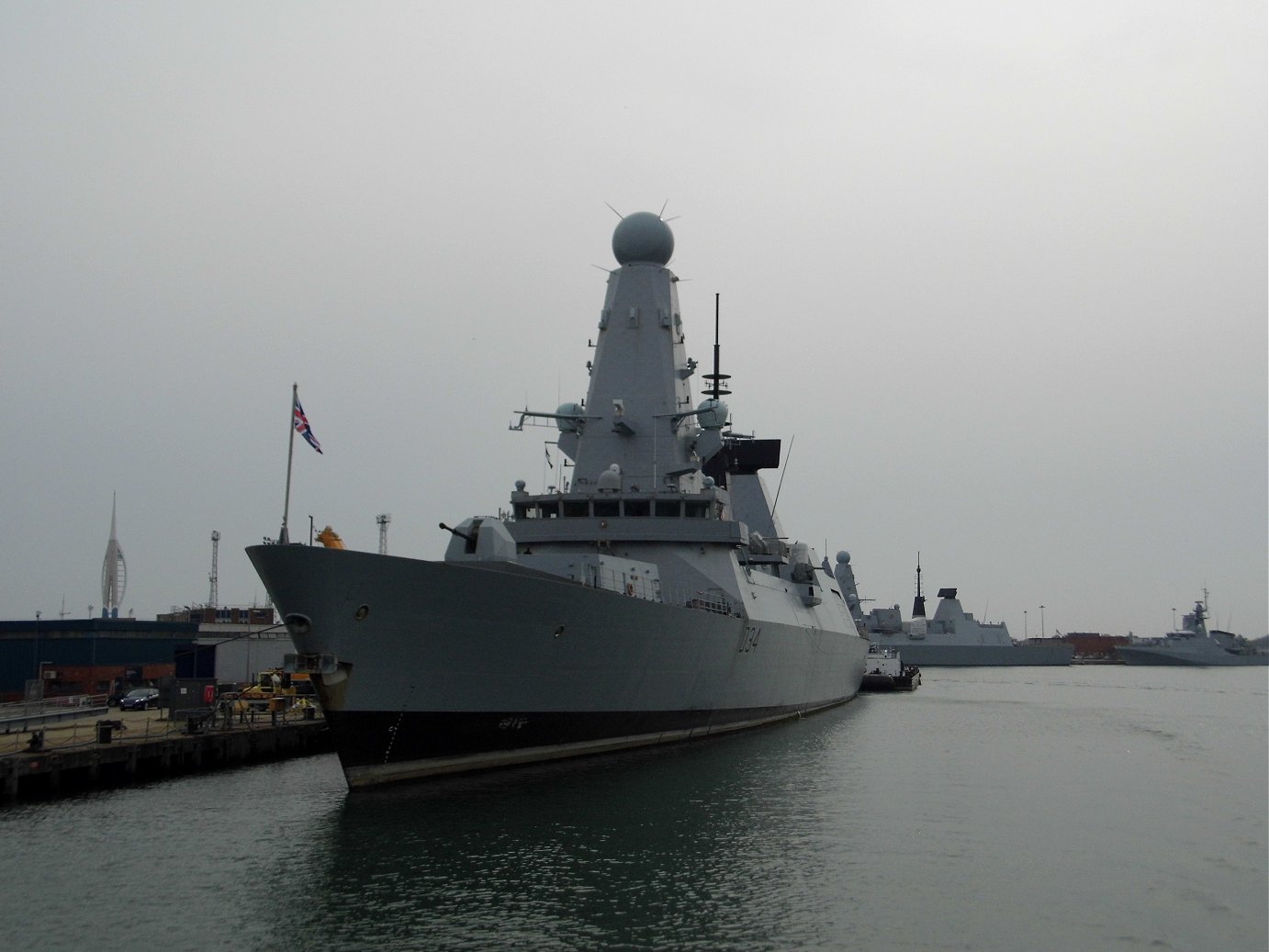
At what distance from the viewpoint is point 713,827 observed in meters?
15.1

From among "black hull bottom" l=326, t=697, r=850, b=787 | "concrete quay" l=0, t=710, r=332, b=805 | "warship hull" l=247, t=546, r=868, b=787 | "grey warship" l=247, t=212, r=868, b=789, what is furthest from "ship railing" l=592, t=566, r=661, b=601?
"concrete quay" l=0, t=710, r=332, b=805

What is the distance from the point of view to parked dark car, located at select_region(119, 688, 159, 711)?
1113 inches

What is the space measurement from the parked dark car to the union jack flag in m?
13.7

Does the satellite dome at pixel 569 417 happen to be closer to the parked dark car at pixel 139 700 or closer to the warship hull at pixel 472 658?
the warship hull at pixel 472 658

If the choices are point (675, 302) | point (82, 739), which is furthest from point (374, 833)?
point (675, 302)

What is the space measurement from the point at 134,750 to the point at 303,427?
6.78 m

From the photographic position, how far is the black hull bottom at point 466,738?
52.5ft

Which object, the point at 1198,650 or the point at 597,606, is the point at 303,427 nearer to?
the point at 597,606

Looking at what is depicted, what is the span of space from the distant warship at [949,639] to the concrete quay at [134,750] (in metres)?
68.9

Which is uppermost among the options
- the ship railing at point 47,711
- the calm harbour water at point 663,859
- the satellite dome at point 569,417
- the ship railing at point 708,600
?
the satellite dome at point 569,417

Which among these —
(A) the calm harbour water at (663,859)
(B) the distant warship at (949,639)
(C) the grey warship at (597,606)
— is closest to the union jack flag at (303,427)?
(C) the grey warship at (597,606)

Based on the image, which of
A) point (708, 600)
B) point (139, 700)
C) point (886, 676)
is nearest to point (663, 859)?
point (708, 600)

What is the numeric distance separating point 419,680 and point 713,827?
4836mm

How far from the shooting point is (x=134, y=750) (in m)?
19.3
